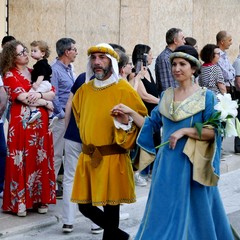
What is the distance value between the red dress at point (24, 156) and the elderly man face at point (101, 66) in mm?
1509

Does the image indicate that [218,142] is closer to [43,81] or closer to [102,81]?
[102,81]

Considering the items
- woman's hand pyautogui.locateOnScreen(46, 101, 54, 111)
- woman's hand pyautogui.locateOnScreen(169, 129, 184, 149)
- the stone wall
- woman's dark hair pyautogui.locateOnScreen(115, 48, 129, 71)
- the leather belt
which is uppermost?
the stone wall

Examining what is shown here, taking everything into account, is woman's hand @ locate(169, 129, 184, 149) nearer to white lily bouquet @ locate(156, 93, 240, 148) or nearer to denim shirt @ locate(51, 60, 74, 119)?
white lily bouquet @ locate(156, 93, 240, 148)

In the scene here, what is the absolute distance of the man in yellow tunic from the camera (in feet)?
23.5

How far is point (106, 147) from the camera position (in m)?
7.20

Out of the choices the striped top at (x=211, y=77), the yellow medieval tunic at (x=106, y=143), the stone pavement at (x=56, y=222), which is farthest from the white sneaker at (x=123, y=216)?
the striped top at (x=211, y=77)

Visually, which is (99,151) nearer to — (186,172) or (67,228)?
(186,172)

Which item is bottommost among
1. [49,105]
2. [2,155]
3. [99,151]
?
[2,155]

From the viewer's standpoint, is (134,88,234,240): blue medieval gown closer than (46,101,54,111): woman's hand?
Yes

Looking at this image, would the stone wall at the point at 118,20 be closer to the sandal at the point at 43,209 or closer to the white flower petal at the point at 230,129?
the sandal at the point at 43,209

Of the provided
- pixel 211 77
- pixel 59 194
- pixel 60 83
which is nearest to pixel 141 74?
pixel 60 83

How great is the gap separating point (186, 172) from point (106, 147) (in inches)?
30.7

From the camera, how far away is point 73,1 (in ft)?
45.8

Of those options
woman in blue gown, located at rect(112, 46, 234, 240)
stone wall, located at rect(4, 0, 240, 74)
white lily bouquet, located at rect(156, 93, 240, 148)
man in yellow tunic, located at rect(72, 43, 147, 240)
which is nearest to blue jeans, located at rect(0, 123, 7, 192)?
man in yellow tunic, located at rect(72, 43, 147, 240)
